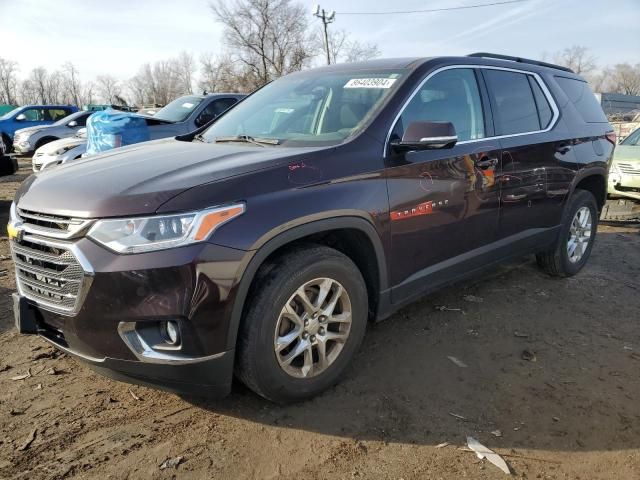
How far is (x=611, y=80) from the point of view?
301 ft

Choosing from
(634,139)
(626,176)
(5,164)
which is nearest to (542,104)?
(626,176)

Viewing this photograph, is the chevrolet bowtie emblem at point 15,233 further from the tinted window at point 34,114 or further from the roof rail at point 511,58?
the tinted window at point 34,114

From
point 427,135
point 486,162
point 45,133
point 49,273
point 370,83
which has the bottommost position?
point 49,273

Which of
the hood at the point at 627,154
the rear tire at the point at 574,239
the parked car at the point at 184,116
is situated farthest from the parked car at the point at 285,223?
the hood at the point at 627,154

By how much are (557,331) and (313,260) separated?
84.4 inches

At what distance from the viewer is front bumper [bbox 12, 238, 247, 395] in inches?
80.4

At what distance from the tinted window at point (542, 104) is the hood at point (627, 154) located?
170 inches

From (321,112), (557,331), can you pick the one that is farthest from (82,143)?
(557,331)

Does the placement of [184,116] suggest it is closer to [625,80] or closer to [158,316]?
[158,316]

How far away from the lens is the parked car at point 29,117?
17930mm

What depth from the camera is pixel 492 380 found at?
9.45ft

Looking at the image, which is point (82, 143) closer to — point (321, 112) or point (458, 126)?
point (321, 112)

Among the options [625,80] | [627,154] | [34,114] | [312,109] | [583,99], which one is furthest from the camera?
[625,80]

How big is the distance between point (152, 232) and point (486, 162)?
7.54ft
